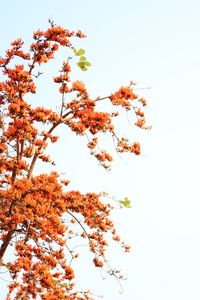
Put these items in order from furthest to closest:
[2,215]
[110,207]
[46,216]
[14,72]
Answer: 1. [110,207]
2. [14,72]
3. [2,215]
4. [46,216]

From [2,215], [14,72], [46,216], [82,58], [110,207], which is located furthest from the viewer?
[110,207]

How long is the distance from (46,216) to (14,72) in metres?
3.86

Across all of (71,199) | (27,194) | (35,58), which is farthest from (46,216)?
(35,58)

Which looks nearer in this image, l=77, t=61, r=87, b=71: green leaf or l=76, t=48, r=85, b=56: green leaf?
l=76, t=48, r=85, b=56: green leaf

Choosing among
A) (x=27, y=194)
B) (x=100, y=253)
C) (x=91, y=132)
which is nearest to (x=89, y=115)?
(x=91, y=132)

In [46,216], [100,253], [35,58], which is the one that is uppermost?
Result: [35,58]

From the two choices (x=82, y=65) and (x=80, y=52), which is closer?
(x=80, y=52)

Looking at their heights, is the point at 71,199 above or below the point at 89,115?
below

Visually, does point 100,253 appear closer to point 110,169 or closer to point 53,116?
point 110,169

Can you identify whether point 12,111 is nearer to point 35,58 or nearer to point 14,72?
point 14,72

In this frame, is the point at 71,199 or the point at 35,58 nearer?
the point at 71,199

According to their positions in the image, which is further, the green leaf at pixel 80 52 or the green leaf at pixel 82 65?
the green leaf at pixel 82 65

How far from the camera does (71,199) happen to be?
755 cm

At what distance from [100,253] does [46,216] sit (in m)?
2.69
